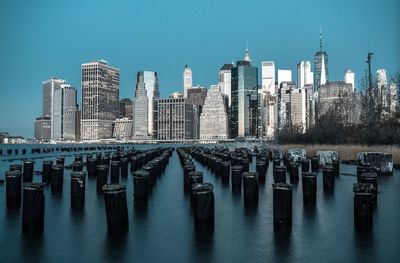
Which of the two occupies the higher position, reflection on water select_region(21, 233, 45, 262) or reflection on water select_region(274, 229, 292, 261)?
reflection on water select_region(274, 229, 292, 261)

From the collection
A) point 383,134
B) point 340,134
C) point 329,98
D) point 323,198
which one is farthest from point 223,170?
point 329,98

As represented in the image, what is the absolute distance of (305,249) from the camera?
27.3ft

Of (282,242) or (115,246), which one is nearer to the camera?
(115,246)

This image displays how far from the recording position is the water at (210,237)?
7.94 metres

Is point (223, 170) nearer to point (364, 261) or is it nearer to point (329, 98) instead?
point (364, 261)

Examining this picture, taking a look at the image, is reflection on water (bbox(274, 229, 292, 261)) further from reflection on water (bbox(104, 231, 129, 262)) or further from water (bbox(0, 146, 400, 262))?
reflection on water (bbox(104, 231, 129, 262))

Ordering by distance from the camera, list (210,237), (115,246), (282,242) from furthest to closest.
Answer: (210,237)
(282,242)
(115,246)

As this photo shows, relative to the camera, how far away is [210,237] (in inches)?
373

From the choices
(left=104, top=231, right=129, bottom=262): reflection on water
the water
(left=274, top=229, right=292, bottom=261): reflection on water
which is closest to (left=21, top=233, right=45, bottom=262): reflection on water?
the water

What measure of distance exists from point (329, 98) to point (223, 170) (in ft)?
373

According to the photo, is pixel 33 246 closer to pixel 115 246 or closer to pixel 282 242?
pixel 115 246

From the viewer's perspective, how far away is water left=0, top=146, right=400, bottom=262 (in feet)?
26.1

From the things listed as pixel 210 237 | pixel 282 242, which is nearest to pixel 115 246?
pixel 210 237

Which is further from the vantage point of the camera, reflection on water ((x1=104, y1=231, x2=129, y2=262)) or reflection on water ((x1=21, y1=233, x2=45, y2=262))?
reflection on water ((x1=21, y1=233, x2=45, y2=262))
